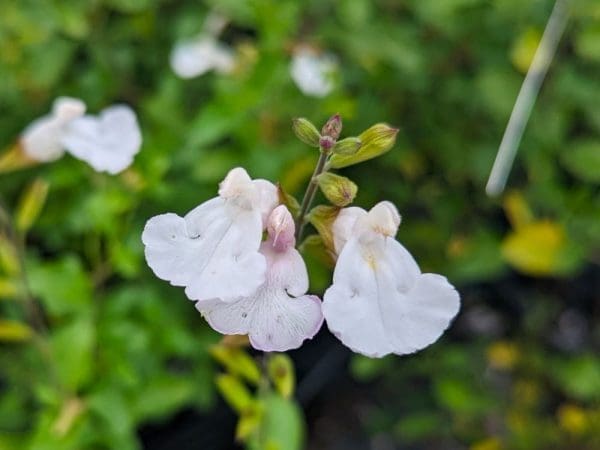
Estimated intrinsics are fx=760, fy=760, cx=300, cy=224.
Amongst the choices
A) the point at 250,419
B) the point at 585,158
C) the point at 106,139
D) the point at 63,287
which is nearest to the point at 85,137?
the point at 106,139

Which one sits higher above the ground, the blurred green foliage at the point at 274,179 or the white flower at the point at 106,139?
the white flower at the point at 106,139

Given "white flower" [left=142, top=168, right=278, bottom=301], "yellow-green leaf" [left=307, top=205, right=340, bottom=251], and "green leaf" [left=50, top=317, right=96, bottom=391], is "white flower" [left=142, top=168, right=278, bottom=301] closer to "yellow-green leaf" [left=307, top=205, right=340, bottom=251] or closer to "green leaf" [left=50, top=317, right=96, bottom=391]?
"yellow-green leaf" [left=307, top=205, right=340, bottom=251]

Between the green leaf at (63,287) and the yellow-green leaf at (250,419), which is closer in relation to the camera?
the yellow-green leaf at (250,419)

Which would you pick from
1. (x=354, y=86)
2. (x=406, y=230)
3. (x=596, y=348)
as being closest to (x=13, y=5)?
(x=354, y=86)

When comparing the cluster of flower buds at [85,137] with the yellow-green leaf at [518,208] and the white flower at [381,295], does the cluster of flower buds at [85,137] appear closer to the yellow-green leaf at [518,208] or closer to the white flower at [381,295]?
the white flower at [381,295]

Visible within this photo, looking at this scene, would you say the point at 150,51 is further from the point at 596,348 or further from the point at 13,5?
the point at 596,348

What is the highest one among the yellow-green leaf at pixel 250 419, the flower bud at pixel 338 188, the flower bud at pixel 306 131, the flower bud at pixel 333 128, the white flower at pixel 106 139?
the flower bud at pixel 333 128

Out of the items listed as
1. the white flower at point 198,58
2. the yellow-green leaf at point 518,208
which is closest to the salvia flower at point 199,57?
the white flower at point 198,58
